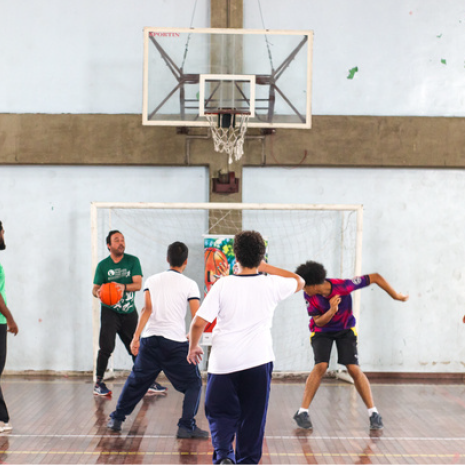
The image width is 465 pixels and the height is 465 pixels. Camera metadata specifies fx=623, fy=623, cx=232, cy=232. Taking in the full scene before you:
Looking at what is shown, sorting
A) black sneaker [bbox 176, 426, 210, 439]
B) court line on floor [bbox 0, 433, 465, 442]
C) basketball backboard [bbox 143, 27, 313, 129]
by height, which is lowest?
court line on floor [bbox 0, 433, 465, 442]

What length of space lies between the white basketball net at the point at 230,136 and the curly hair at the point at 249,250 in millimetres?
3993

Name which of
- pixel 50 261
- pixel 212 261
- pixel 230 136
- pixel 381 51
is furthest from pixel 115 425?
pixel 381 51

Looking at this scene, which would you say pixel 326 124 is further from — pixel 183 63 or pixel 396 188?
pixel 183 63

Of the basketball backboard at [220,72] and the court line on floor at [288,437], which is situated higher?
the basketball backboard at [220,72]

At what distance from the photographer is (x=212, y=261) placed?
8352mm

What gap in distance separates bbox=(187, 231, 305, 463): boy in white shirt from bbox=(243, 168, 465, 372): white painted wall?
4765mm

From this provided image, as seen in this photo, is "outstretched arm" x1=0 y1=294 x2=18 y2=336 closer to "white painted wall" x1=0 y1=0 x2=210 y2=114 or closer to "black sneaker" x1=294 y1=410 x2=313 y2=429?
"black sneaker" x1=294 y1=410 x2=313 y2=429

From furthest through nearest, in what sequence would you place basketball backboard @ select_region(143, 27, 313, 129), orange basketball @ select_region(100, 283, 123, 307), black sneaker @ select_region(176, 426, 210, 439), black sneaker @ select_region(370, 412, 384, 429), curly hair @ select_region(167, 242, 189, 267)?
basketball backboard @ select_region(143, 27, 313, 129) < orange basketball @ select_region(100, 283, 123, 307) < black sneaker @ select_region(370, 412, 384, 429) < black sneaker @ select_region(176, 426, 210, 439) < curly hair @ select_region(167, 242, 189, 267)

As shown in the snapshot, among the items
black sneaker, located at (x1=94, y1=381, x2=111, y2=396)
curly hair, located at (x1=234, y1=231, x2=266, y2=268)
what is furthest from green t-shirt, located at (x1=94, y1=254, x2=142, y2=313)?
curly hair, located at (x1=234, y1=231, x2=266, y2=268)

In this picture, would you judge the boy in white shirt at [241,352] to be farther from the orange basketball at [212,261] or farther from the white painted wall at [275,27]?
the white painted wall at [275,27]

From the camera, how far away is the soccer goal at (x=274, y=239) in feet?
28.3

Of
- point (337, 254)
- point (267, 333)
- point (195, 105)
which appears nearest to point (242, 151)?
point (195, 105)

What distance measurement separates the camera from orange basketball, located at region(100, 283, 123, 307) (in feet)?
23.5

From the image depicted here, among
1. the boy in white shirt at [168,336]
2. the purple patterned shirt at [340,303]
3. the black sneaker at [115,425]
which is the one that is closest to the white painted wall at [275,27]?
the purple patterned shirt at [340,303]
